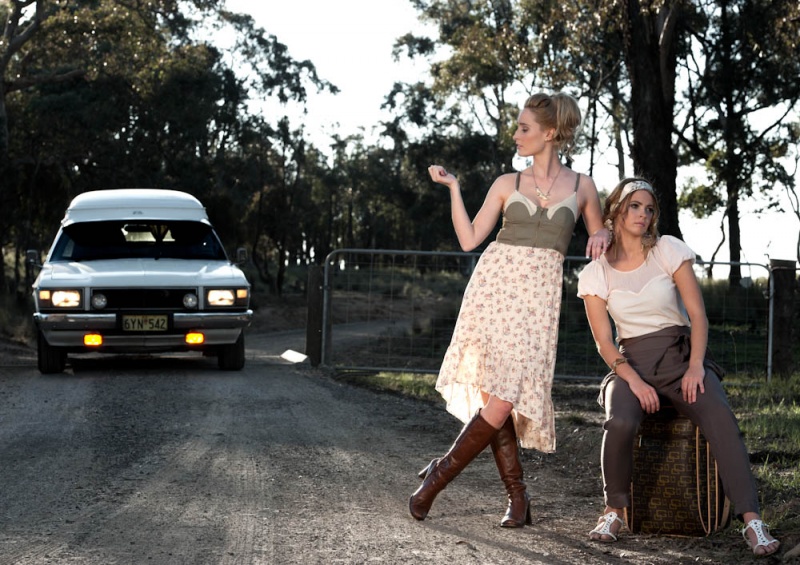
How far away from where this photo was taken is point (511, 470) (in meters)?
5.27

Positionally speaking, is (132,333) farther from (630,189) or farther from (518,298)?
(630,189)

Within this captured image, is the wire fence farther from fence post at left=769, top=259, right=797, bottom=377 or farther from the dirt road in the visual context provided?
the dirt road

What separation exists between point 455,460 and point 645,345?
1.00 m

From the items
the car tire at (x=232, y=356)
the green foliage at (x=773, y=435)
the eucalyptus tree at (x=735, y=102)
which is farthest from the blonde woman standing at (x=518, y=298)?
→ the eucalyptus tree at (x=735, y=102)

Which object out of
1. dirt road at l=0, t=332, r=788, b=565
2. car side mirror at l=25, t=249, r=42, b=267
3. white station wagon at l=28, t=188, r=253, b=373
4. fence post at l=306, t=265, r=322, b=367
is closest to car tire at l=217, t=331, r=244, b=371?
white station wagon at l=28, t=188, r=253, b=373

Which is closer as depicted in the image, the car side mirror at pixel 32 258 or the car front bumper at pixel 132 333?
the car front bumper at pixel 132 333

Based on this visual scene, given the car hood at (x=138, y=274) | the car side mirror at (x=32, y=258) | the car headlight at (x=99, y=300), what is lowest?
the car headlight at (x=99, y=300)

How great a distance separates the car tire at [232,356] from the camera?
40.7 feet

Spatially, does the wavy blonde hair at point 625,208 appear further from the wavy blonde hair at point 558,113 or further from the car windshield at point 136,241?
the car windshield at point 136,241

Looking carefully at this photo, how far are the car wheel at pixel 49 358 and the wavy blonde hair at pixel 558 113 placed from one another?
795 centimetres

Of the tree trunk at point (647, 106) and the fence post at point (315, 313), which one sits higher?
the tree trunk at point (647, 106)

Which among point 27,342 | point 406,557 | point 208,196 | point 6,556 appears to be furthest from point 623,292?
point 208,196

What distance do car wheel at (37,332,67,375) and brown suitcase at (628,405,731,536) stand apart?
8159mm

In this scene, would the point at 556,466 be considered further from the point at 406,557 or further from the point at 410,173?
the point at 410,173
